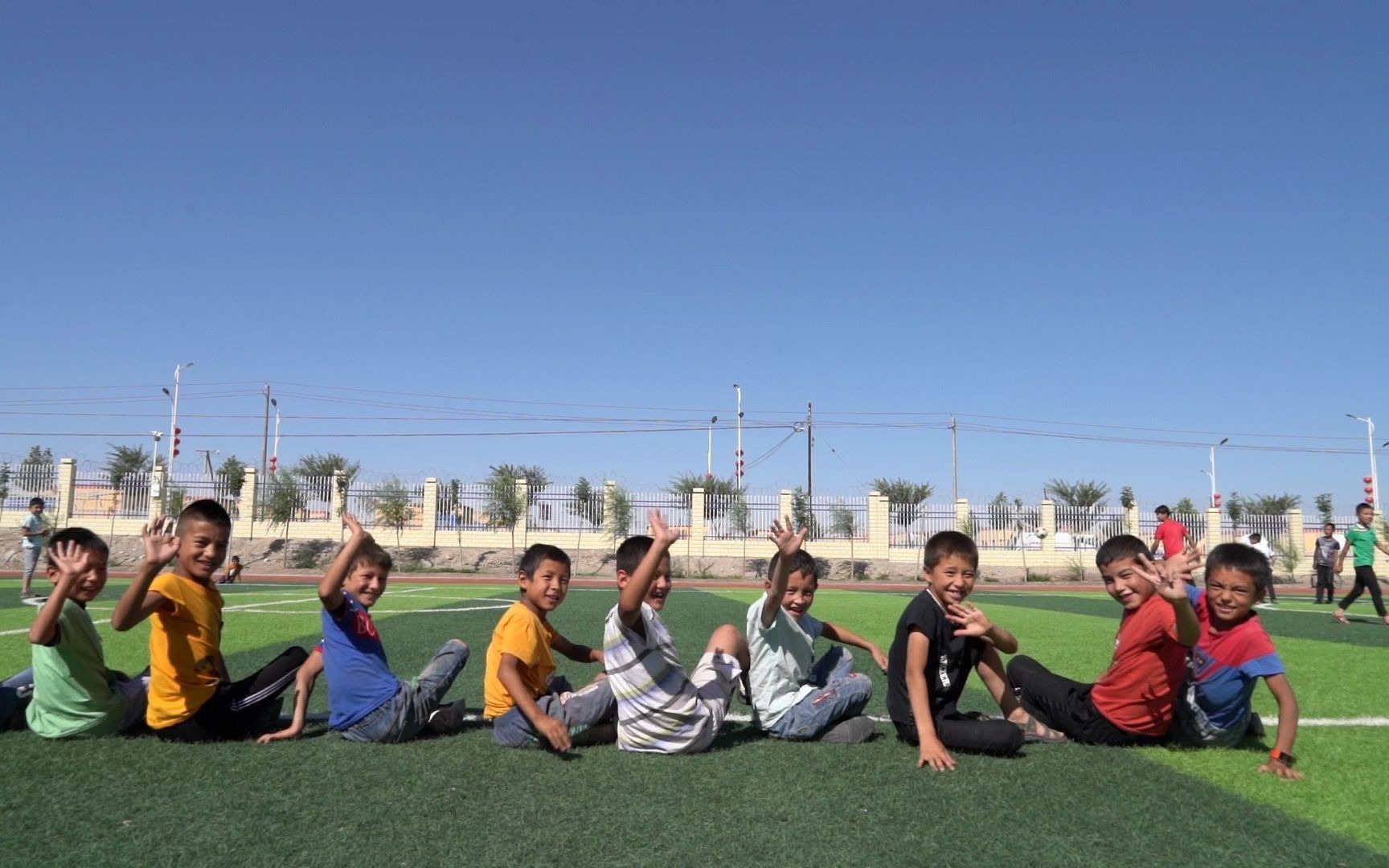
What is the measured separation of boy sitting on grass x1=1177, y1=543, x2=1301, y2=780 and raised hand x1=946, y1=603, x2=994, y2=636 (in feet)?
3.30

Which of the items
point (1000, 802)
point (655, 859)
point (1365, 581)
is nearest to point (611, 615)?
point (655, 859)

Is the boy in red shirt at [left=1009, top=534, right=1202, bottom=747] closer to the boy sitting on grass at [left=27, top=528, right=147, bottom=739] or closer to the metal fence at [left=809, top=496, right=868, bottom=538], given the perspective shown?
the boy sitting on grass at [left=27, top=528, right=147, bottom=739]

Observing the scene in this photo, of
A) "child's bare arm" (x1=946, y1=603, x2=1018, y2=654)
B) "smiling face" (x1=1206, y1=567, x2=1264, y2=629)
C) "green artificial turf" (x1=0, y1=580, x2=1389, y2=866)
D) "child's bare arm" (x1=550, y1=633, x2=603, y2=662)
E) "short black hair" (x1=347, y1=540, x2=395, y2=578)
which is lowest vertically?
"green artificial turf" (x1=0, y1=580, x2=1389, y2=866)

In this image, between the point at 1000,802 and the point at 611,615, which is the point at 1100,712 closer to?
the point at 1000,802

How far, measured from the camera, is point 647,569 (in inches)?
155

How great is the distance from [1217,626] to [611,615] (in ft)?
9.88

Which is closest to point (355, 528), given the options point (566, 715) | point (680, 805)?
point (566, 715)

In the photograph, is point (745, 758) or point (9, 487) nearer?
point (745, 758)

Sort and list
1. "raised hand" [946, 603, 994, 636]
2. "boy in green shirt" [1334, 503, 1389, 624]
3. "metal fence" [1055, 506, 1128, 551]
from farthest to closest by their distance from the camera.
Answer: "metal fence" [1055, 506, 1128, 551] → "boy in green shirt" [1334, 503, 1389, 624] → "raised hand" [946, 603, 994, 636]

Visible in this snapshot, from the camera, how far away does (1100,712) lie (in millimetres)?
4664

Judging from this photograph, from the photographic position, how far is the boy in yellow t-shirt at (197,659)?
4.40 meters

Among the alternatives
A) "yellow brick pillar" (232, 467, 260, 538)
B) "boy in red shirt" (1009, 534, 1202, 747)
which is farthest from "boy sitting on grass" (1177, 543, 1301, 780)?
"yellow brick pillar" (232, 467, 260, 538)

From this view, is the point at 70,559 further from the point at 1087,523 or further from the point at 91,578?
the point at 1087,523

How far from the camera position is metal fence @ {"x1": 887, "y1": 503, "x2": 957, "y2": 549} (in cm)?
3603
